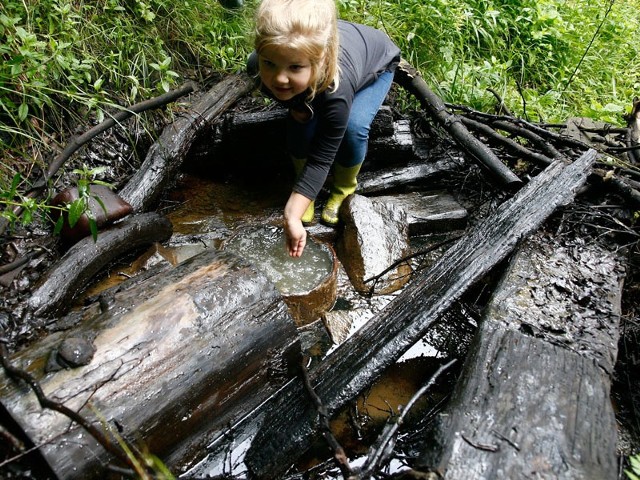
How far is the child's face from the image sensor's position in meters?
2.19

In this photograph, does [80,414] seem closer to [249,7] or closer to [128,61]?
[128,61]

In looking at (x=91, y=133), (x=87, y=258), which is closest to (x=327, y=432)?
(x=87, y=258)

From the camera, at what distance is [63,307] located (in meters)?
2.31

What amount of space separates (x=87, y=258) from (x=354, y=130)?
5.50ft

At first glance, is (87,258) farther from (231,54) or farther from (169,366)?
(231,54)

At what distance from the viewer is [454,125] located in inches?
130

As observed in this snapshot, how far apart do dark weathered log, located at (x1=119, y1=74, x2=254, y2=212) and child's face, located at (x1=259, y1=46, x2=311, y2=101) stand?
1002 millimetres

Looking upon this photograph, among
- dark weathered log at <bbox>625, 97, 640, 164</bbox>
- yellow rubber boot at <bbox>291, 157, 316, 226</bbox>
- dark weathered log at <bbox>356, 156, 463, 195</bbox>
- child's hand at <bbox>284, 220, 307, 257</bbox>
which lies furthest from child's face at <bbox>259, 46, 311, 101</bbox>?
dark weathered log at <bbox>625, 97, 640, 164</bbox>

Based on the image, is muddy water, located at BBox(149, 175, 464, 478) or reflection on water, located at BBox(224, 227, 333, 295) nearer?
muddy water, located at BBox(149, 175, 464, 478)

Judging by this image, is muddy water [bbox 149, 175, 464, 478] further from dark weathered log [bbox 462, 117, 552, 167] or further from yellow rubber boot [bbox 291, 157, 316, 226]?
dark weathered log [bbox 462, 117, 552, 167]

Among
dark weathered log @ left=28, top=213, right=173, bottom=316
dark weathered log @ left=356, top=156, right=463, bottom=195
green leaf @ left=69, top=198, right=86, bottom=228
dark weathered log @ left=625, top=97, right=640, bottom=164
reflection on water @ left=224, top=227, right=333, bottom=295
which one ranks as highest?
dark weathered log @ left=625, top=97, right=640, bottom=164

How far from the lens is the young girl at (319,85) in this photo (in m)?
2.18

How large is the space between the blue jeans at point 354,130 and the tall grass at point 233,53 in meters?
0.95

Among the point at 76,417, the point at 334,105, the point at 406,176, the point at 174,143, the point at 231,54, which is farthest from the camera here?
the point at 231,54
